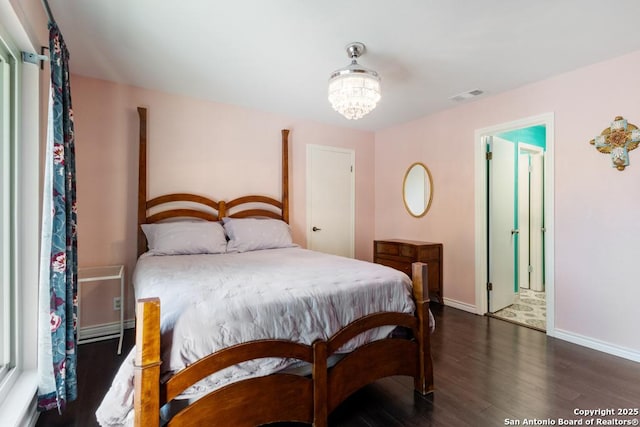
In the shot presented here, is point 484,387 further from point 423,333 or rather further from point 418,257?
point 418,257

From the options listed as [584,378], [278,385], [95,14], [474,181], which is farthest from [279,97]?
[584,378]

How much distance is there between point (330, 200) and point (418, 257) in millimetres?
1431

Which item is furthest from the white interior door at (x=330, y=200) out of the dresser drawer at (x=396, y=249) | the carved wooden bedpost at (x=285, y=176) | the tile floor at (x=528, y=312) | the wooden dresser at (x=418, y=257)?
the tile floor at (x=528, y=312)

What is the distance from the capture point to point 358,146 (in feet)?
15.0

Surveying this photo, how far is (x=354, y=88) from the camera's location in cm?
211

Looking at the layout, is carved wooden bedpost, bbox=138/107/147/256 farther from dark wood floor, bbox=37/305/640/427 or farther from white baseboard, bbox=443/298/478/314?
white baseboard, bbox=443/298/478/314

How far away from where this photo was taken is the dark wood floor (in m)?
1.70

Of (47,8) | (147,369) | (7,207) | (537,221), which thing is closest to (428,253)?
(537,221)

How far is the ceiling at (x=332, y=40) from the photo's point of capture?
184 cm

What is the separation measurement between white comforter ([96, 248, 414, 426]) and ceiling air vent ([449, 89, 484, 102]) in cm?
218

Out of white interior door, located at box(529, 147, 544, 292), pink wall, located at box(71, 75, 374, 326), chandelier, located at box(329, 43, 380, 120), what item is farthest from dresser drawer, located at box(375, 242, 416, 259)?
white interior door, located at box(529, 147, 544, 292)

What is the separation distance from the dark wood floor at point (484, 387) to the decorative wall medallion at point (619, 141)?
5.09ft

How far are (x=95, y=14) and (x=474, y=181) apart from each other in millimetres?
3589

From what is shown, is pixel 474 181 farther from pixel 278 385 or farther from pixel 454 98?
pixel 278 385
